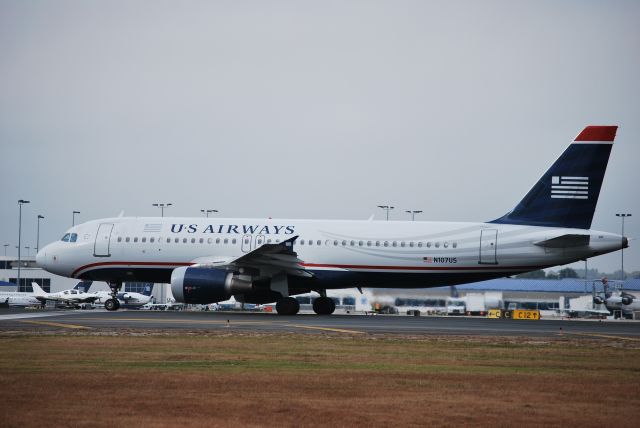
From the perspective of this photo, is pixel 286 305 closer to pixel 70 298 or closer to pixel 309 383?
pixel 309 383

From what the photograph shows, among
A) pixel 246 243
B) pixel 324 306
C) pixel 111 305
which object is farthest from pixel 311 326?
pixel 111 305

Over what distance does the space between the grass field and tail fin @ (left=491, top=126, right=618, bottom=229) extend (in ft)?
48.7

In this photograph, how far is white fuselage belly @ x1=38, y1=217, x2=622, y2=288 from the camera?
40.1 m

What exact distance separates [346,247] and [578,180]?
10.6 metres

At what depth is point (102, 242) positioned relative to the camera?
4341 cm

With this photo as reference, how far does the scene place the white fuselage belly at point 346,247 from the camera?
1578 inches

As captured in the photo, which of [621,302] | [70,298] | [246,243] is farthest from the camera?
[70,298]

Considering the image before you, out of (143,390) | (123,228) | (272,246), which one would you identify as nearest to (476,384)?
(143,390)

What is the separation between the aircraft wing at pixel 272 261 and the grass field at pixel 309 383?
12736mm

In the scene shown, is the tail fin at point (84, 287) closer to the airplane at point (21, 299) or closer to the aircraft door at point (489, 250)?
the airplane at point (21, 299)

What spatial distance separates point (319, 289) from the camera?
4250 cm

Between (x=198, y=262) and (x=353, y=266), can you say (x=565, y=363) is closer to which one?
(x=353, y=266)

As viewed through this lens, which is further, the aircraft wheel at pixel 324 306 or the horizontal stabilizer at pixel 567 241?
the aircraft wheel at pixel 324 306

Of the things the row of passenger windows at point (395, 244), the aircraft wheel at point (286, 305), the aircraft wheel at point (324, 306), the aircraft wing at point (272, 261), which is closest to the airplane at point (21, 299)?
the aircraft wheel at point (324, 306)
